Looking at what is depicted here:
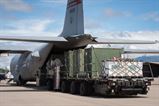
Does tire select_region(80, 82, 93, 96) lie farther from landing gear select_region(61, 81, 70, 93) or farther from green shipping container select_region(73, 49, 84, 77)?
landing gear select_region(61, 81, 70, 93)

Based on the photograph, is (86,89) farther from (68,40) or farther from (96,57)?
(68,40)

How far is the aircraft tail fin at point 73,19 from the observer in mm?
27859

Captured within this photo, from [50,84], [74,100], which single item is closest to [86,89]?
[74,100]

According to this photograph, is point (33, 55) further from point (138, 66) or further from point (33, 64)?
point (138, 66)

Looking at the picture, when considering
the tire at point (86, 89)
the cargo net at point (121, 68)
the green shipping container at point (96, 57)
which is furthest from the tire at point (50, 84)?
the cargo net at point (121, 68)

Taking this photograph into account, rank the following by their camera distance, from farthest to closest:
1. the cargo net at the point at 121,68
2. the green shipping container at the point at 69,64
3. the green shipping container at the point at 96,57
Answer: the green shipping container at the point at 69,64 → the green shipping container at the point at 96,57 → the cargo net at the point at 121,68

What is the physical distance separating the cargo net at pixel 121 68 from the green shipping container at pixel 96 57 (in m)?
1.05

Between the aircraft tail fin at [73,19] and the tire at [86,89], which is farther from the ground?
the aircraft tail fin at [73,19]

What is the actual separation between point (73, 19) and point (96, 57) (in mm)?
6162

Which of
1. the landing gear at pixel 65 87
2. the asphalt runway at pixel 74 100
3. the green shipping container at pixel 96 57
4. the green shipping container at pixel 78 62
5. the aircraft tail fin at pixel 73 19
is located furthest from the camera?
the aircraft tail fin at pixel 73 19

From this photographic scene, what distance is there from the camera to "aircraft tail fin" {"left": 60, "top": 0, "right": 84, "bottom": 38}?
91.4ft

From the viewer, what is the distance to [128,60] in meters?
22.3

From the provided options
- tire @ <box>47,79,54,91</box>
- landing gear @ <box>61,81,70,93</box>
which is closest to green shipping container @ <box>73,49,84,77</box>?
landing gear @ <box>61,81,70,93</box>

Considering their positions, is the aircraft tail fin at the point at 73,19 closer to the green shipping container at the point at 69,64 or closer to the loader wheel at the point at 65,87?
the green shipping container at the point at 69,64
